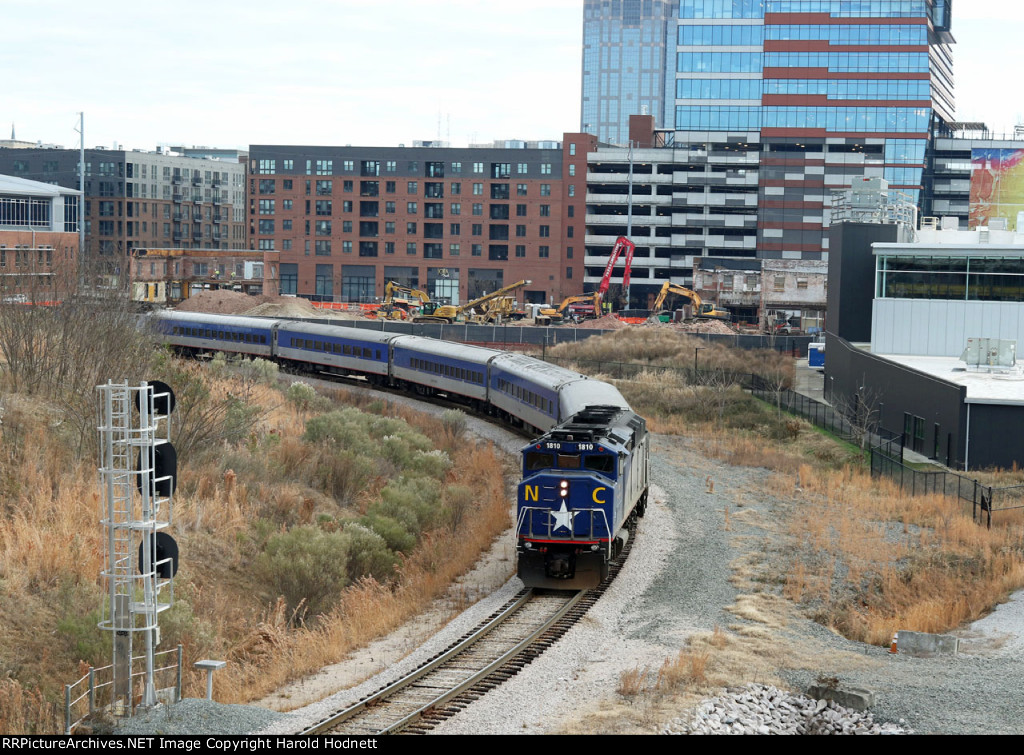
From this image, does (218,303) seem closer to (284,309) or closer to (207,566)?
(284,309)

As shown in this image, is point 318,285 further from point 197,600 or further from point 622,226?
point 197,600

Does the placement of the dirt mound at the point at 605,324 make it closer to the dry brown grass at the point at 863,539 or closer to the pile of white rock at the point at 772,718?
the dry brown grass at the point at 863,539

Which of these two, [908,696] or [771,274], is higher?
[771,274]

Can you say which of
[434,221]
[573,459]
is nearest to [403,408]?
[573,459]

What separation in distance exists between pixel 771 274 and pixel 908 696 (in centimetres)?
8780

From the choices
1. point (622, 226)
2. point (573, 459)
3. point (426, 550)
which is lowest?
point (426, 550)

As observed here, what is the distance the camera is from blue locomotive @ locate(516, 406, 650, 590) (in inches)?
971

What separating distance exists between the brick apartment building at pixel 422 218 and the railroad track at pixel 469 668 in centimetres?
10622

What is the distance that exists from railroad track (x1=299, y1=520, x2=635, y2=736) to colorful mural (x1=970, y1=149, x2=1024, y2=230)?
100 meters

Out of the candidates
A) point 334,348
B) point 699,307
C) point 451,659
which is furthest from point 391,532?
point 699,307

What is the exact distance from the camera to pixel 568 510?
2466cm

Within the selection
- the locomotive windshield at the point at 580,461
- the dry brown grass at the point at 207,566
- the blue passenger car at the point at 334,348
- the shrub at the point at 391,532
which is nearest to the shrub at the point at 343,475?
the dry brown grass at the point at 207,566

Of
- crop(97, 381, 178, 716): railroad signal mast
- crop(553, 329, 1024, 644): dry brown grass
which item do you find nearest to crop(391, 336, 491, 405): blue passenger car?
crop(553, 329, 1024, 644): dry brown grass

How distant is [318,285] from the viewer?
438 feet
